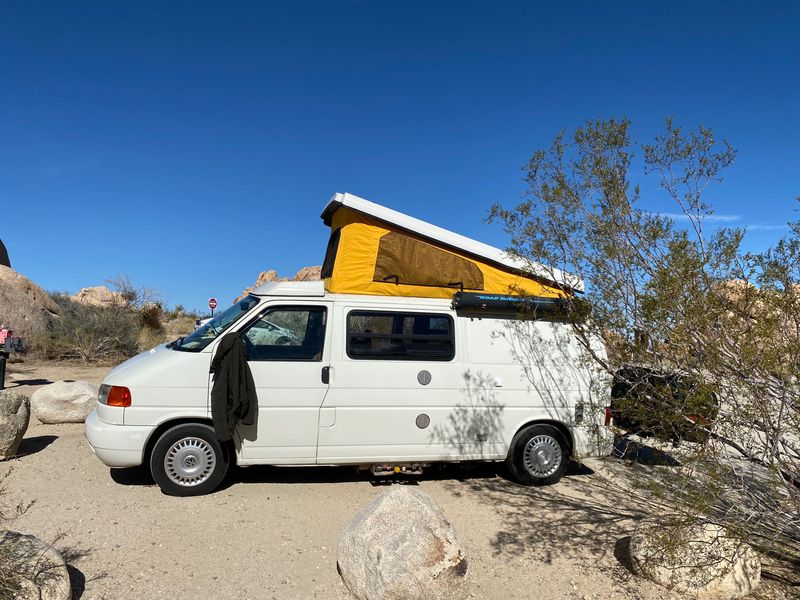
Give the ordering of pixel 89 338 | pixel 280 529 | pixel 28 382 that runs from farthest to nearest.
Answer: pixel 89 338, pixel 28 382, pixel 280 529

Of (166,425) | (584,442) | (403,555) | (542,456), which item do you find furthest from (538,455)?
(166,425)

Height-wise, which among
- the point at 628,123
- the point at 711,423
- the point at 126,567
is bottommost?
the point at 126,567

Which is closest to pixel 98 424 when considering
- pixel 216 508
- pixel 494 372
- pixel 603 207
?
pixel 216 508

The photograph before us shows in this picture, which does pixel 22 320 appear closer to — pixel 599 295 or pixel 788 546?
pixel 599 295

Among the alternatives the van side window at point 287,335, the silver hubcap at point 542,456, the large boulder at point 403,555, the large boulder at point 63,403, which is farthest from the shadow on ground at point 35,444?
the silver hubcap at point 542,456

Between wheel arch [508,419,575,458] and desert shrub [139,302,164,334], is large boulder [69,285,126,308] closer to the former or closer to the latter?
desert shrub [139,302,164,334]

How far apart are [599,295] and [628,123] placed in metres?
1.70

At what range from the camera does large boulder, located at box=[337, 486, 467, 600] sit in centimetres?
348

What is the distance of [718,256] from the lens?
3980 mm

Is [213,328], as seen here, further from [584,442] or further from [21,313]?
[21,313]

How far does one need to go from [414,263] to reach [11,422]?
4988 mm

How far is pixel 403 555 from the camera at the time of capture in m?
3.53

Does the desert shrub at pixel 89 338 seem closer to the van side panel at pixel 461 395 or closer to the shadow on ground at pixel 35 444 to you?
the shadow on ground at pixel 35 444

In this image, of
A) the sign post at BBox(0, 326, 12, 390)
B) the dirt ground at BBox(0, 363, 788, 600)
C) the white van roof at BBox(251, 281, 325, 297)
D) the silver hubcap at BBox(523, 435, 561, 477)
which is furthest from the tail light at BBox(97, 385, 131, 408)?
the sign post at BBox(0, 326, 12, 390)
